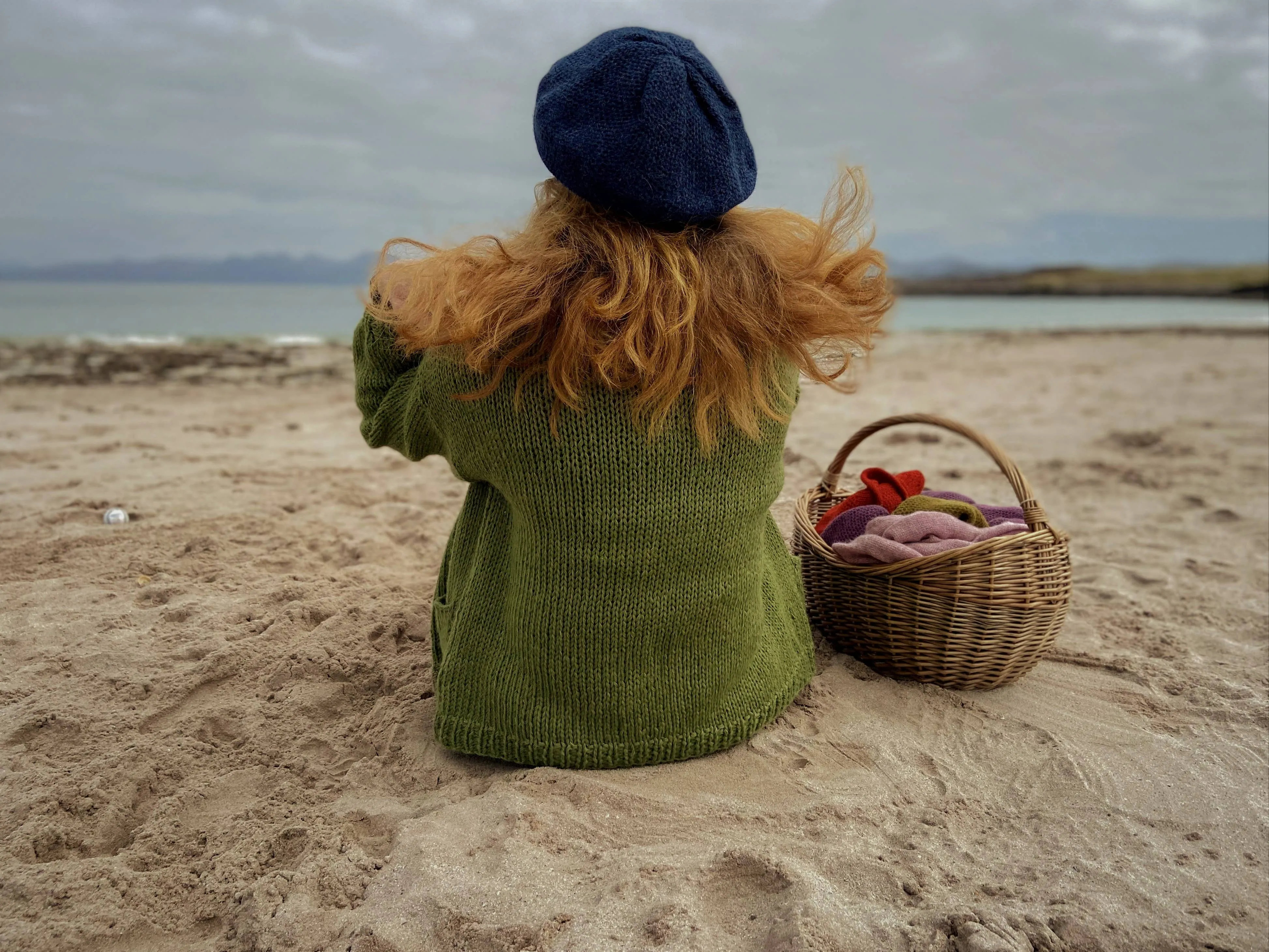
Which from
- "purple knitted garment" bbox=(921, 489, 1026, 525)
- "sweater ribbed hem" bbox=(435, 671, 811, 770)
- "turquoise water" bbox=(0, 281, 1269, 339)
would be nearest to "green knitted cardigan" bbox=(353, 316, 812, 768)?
"sweater ribbed hem" bbox=(435, 671, 811, 770)

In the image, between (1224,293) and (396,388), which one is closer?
(396,388)

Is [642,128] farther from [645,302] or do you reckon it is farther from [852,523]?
[852,523]

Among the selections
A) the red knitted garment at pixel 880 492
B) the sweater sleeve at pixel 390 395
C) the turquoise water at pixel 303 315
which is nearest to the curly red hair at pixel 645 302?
the sweater sleeve at pixel 390 395

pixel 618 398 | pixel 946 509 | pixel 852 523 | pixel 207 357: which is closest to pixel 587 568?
pixel 618 398

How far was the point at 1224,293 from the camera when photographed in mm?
24594

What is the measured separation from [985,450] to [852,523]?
1.52 feet

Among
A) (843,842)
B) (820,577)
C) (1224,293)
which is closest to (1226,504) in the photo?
(820,577)

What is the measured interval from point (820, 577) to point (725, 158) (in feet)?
4.77

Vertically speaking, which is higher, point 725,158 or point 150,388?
point 725,158

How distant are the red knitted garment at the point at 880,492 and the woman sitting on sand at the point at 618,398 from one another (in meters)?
0.75

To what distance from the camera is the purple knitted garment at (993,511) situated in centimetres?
288

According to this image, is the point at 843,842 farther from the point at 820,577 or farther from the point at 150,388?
the point at 150,388

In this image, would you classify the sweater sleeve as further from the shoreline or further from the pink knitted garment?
the shoreline

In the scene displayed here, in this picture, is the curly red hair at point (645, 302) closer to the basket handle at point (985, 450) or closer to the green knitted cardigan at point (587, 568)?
the green knitted cardigan at point (587, 568)
